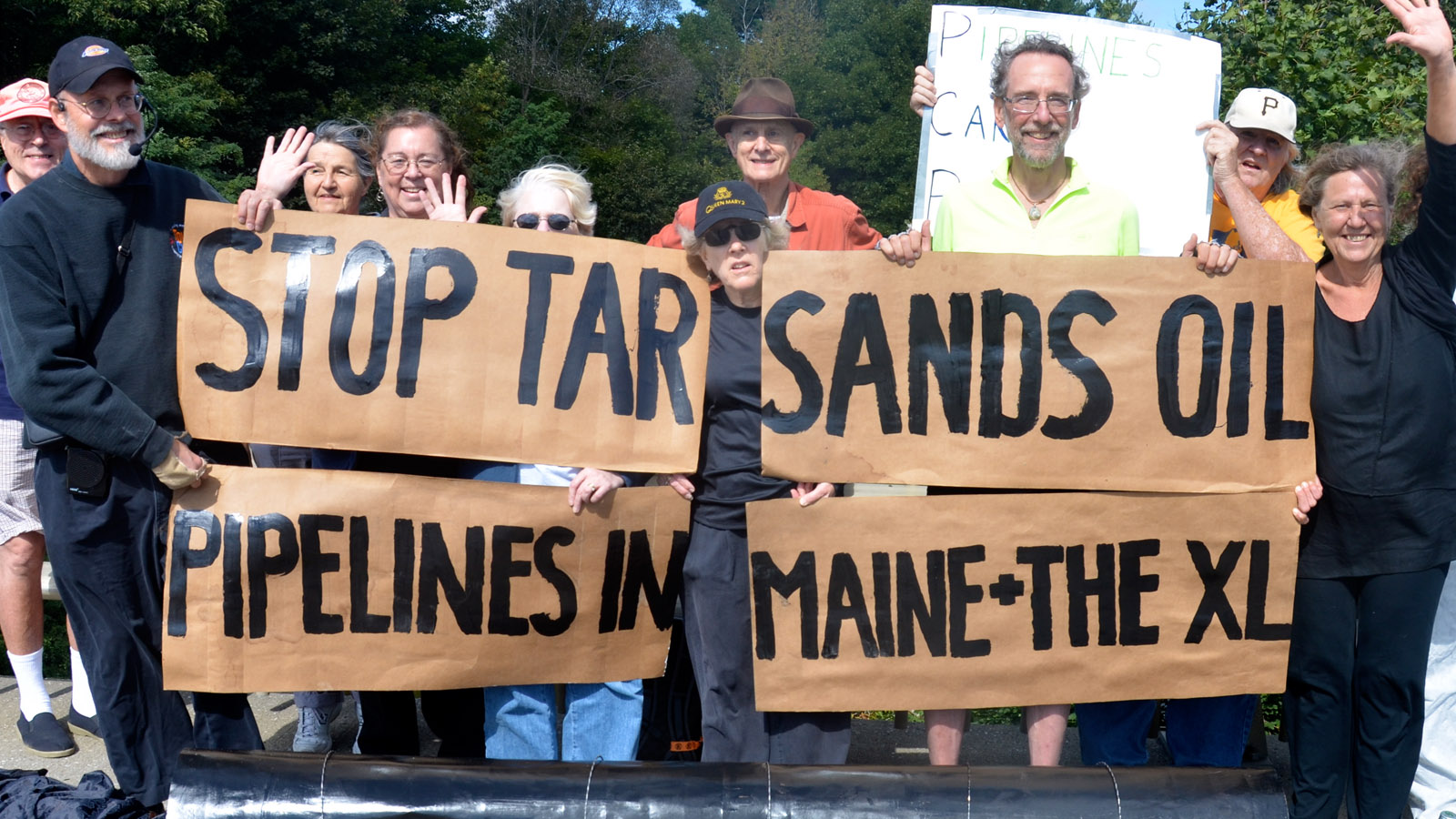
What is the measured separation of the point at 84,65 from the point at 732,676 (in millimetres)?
2543

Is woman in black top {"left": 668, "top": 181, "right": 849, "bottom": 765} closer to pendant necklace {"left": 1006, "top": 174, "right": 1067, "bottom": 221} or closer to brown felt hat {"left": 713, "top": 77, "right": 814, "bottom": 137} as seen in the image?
pendant necklace {"left": 1006, "top": 174, "right": 1067, "bottom": 221}

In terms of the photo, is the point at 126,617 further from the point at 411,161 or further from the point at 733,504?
the point at 733,504

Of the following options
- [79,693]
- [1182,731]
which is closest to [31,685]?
[79,693]

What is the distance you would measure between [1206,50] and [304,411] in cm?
374

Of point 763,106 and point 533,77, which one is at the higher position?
point 533,77

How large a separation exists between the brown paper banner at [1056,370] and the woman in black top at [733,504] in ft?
0.50

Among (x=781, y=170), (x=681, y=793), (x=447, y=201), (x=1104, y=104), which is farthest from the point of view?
(x=1104, y=104)

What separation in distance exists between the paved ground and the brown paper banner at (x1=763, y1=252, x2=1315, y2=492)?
1.35 m

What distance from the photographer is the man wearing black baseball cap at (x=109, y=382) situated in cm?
337

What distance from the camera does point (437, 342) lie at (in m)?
3.53

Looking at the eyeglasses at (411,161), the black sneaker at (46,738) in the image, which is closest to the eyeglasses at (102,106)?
the eyeglasses at (411,161)

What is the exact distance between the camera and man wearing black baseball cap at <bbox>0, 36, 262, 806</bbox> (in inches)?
133

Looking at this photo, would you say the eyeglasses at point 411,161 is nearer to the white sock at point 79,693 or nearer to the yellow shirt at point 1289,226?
the white sock at point 79,693

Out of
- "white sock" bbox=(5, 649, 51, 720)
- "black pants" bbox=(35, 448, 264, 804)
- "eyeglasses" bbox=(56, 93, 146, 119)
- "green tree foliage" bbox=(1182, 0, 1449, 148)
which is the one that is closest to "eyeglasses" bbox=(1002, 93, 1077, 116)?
"eyeglasses" bbox=(56, 93, 146, 119)
